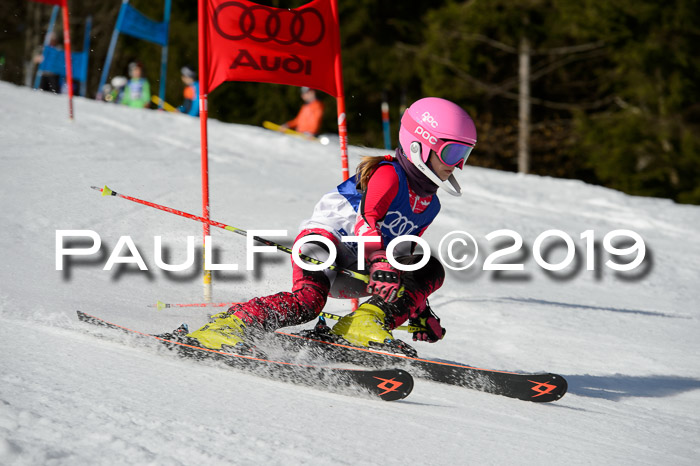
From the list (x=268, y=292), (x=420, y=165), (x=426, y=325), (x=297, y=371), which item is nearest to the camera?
(x=297, y=371)

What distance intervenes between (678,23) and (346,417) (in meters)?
15.2

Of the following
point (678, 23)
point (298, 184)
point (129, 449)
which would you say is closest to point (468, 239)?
point (298, 184)

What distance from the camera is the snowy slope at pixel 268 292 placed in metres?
2.16

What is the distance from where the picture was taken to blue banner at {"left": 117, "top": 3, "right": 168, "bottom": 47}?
12.4m

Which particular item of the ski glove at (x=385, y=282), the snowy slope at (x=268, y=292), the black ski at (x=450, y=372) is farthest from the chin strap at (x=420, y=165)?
the snowy slope at (x=268, y=292)

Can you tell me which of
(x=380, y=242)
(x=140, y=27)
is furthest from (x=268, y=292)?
(x=140, y=27)

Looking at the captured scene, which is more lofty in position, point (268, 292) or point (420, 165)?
point (420, 165)

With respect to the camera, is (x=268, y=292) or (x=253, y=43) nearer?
(x=253, y=43)

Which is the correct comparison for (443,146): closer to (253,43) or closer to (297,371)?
(297,371)

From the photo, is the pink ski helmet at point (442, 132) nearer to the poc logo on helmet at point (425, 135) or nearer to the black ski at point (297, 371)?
the poc logo on helmet at point (425, 135)

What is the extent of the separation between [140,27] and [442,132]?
11210mm

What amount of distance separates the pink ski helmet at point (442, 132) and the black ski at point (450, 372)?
903 mm

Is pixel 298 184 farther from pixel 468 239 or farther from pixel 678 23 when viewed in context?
pixel 678 23

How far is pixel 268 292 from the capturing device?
16.9 feet
